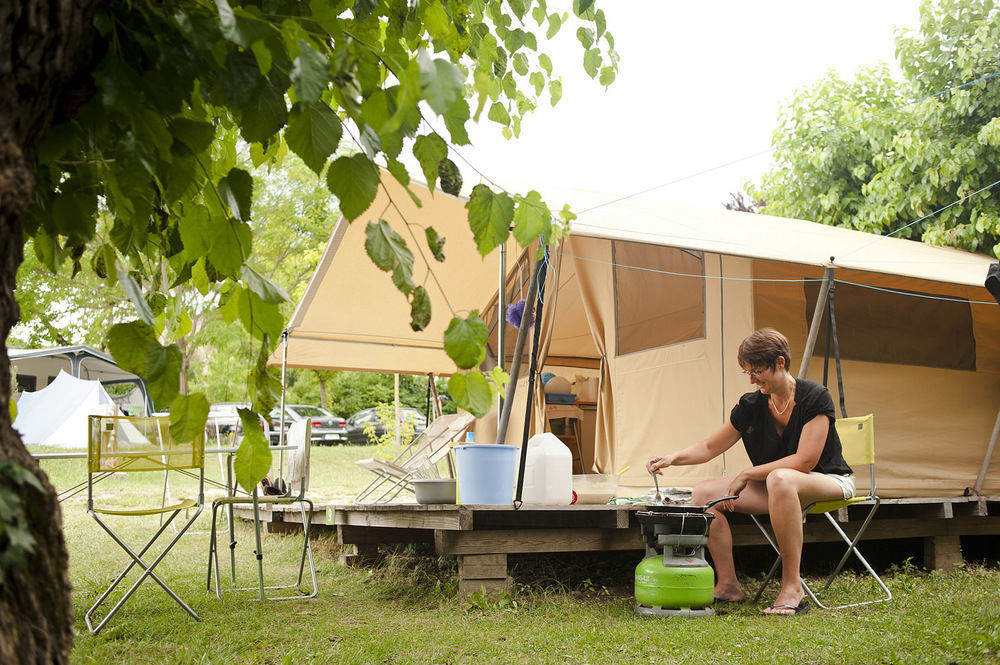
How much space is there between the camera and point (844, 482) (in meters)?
3.14

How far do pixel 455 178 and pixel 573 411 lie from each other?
15.9ft

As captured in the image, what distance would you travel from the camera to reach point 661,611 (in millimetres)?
2979

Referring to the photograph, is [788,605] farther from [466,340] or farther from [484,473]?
[466,340]

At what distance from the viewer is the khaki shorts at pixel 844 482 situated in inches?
122

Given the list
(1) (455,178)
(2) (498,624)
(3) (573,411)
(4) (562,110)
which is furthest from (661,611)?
(3) (573,411)

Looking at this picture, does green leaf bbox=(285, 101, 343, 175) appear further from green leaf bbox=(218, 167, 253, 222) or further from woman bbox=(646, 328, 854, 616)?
woman bbox=(646, 328, 854, 616)

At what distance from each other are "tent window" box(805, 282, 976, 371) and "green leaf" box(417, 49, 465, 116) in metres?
4.37

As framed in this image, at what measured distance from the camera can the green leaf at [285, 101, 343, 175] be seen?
973 mm

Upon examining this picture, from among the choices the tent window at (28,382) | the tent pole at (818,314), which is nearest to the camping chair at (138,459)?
the tent pole at (818,314)

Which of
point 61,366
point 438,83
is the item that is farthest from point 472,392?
point 61,366

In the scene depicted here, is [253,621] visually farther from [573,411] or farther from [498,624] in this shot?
[573,411]

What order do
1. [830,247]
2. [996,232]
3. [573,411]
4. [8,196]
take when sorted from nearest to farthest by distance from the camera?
[8,196], [830,247], [573,411], [996,232]

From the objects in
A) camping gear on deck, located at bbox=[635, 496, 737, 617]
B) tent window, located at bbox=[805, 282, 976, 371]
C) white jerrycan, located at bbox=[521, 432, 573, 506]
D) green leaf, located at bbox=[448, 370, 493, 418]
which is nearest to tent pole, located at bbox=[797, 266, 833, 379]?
tent window, located at bbox=[805, 282, 976, 371]

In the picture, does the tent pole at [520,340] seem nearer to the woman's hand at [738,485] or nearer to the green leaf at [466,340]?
the woman's hand at [738,485]
